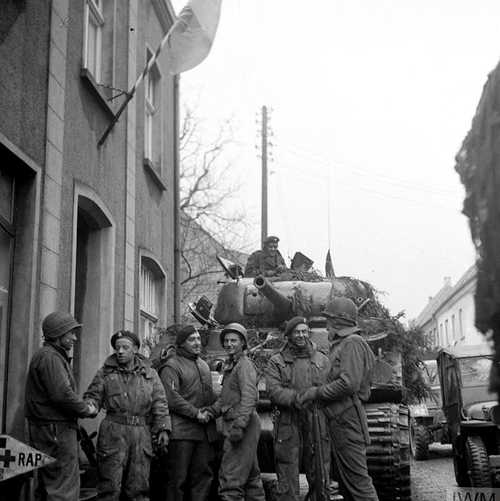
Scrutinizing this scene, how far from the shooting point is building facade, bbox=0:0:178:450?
22.9 feet

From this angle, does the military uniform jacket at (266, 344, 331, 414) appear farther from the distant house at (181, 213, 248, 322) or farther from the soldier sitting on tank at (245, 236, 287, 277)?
the distant house at (181, 213, 248, 322)

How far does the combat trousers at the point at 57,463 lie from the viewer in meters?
6.05

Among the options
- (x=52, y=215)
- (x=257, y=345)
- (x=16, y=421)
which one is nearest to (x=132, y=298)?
(x=257, y=345)

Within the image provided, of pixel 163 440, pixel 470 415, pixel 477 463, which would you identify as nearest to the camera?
pixel 163 440

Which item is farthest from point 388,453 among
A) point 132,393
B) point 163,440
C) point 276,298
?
point 132,393

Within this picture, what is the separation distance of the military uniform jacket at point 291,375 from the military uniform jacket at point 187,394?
2.06ft

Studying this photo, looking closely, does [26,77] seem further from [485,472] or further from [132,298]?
[485,472]

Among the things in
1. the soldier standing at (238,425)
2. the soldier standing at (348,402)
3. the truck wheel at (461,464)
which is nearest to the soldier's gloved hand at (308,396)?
the soldier standing at (348,402)

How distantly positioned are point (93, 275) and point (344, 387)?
3.79 meters

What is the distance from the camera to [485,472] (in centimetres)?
906

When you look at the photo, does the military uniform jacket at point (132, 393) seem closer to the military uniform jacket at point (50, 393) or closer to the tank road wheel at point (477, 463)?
the military uniform jacket at point (50, 393)

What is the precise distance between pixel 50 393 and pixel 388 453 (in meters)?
3.73

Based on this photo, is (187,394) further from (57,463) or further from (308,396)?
(57,463)

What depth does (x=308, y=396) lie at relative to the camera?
22.8ft
